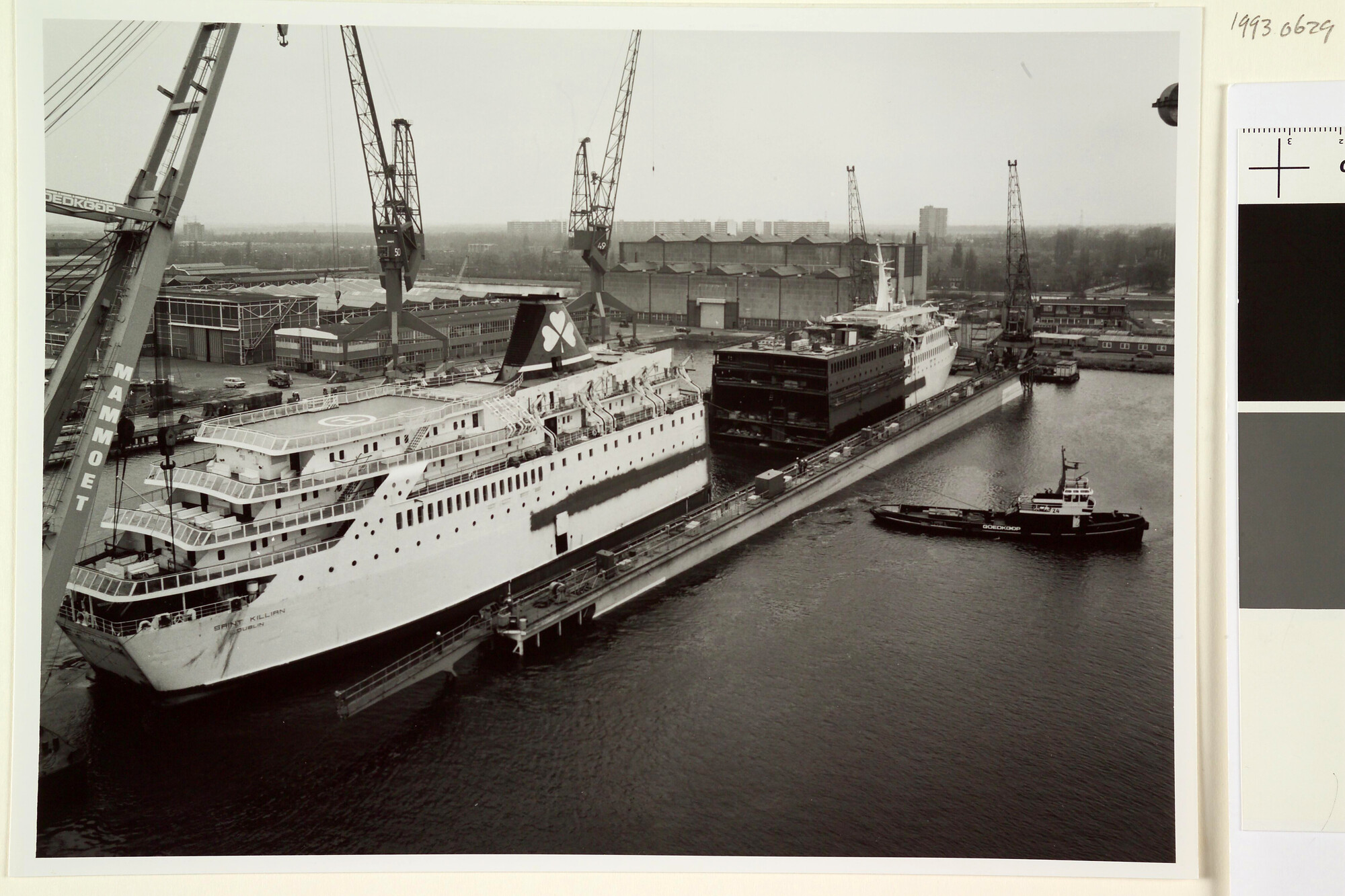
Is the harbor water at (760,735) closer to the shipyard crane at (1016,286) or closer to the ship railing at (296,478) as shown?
the ship railing at (296,478)

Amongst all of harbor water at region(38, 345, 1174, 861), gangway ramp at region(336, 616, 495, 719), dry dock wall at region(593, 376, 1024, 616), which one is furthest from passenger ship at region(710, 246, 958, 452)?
gangway ramp at region(336, 616, 495, 719)

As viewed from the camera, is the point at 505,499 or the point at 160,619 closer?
the point at 160,619

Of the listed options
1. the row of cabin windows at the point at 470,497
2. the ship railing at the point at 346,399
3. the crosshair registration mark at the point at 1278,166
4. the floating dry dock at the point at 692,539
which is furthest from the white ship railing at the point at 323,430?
the crosshair registration mark at the point at 1278,166

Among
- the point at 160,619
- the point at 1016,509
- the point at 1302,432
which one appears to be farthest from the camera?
the point at 1016,509

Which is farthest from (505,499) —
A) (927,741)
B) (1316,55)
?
(1316,55)

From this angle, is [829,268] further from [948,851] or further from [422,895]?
[422,895]

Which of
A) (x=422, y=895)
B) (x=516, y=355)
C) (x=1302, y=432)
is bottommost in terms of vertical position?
(x=422, y=895)

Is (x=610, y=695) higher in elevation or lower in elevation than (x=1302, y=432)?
lower
